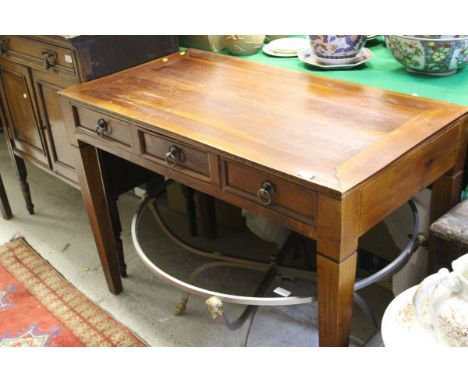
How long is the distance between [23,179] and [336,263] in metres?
1.55

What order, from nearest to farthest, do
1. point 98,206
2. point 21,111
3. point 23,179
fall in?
1. point 98,206
2. point 21,111
3. point 23,179

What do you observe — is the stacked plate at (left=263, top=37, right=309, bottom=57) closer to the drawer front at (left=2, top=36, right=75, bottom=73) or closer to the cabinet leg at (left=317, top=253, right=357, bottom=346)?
the drawer front at (left=2, top=36, right=75, bottom=73)

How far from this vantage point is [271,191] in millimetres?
983

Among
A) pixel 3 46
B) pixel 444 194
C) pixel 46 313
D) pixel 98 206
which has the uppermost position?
pixel 3 46

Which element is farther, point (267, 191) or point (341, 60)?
point (341, 60)

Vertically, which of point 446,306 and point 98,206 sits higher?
point 446,306

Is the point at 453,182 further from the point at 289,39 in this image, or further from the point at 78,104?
the point at 78,104

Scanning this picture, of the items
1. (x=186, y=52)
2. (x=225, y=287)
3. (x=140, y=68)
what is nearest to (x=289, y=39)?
(x=186, y=52)

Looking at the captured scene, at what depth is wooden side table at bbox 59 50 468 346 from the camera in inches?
37.3

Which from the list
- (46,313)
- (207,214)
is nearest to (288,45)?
(207,214)

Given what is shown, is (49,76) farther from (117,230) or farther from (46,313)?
(46,313)

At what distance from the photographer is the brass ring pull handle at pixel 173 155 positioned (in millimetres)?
1138

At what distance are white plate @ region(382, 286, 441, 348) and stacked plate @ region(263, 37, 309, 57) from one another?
33.9 inches

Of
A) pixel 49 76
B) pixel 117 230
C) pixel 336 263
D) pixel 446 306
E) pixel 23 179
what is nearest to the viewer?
pixel 446 306
